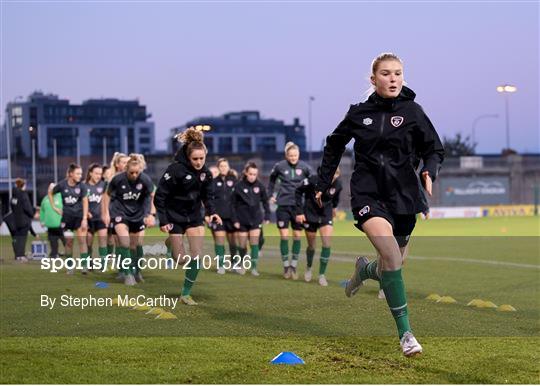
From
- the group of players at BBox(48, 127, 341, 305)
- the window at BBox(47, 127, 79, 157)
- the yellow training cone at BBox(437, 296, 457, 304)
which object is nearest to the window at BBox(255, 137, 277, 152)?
the window at BBox(47, 127, 79, 157)

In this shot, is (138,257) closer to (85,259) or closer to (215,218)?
(85,259)

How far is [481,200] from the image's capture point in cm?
8088

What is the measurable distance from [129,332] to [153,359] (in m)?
1.81

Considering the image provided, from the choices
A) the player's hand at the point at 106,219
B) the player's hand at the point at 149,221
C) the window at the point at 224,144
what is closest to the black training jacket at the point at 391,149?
the player's hand at the point at 149,221

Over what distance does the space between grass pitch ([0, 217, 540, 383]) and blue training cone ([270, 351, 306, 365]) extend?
0.07 metres

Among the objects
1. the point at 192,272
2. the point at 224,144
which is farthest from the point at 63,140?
the point at 192,272

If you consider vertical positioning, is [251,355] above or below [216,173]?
below

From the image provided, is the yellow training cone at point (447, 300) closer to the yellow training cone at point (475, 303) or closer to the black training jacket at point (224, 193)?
the yellow training cone at point (475, 303)

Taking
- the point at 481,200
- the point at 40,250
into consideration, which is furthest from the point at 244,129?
Answer: the point at 40,250

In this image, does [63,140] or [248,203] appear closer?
[248,203]

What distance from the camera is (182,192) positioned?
12.9 m

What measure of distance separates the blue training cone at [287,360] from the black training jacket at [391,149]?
135cm

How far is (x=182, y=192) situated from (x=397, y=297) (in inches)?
212

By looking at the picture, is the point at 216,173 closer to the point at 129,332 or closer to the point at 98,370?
the point at 129,332
